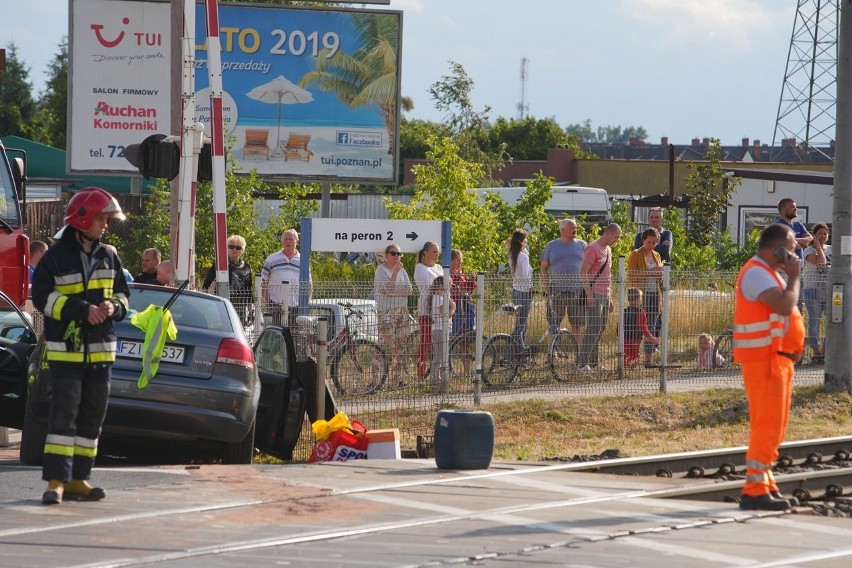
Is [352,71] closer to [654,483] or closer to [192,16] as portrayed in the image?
[192,16]

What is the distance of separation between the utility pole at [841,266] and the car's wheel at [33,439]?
399 inches

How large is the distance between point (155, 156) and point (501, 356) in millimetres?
4864

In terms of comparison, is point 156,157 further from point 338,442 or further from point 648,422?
point 648,422

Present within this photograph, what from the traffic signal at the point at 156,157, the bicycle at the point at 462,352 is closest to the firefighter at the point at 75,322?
the traffic signal at the point at 156,157

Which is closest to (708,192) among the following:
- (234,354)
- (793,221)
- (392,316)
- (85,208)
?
(793,221)

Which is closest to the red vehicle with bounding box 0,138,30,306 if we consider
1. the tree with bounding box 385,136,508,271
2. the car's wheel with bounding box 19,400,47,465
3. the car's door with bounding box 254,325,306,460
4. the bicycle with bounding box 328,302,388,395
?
the bicycle with bounding box 328,302,388,395

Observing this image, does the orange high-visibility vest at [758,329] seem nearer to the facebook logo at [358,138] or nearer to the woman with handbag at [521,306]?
the woman with handbag at [521,306]

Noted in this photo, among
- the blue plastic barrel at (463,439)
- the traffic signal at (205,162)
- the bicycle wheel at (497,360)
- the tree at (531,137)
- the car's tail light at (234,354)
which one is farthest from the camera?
the tree at (531,137)

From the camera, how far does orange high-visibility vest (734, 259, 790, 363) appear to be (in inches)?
333

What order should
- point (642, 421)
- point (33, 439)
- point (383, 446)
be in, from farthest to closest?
point (642, 421)
point (383, 446)
point (33, 439)

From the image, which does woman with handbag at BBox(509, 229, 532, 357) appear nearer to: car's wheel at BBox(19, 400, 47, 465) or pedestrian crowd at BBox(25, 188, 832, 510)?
pedestrian crowd at BBox(25, 188, 832, 510)

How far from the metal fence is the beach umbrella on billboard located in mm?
11659

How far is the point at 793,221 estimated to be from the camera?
18594 millimetres

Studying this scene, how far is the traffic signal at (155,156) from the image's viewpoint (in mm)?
13438
